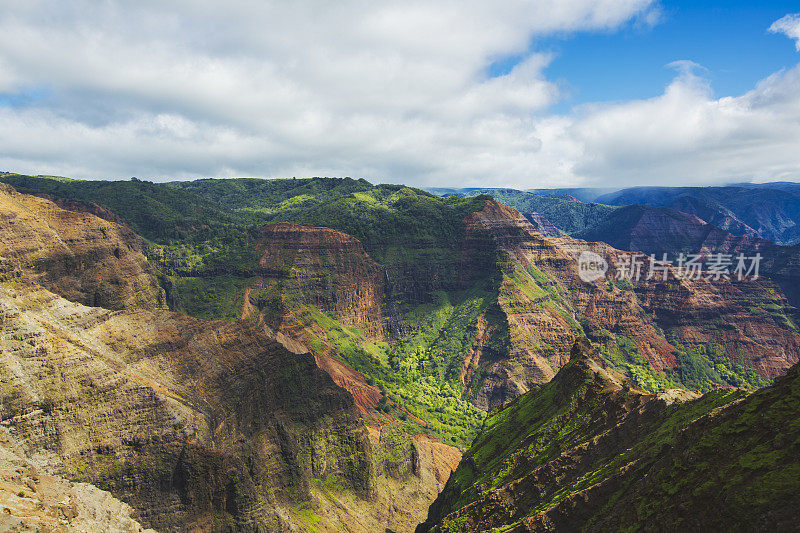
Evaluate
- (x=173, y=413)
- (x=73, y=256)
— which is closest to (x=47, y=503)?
(x=173, y=413)

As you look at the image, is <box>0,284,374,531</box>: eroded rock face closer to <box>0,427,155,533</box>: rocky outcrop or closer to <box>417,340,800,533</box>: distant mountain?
<box>0,427,155,533</box>: rocky outcrop

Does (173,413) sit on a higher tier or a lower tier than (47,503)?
lower

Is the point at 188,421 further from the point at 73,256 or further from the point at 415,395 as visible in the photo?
the point at 415,395

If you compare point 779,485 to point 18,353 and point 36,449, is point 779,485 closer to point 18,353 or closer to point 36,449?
point 36,449

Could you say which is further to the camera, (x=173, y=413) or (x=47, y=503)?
(x=173, y=413)

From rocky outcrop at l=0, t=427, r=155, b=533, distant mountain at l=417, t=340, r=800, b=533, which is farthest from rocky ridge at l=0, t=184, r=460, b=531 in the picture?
distant mountain at l=417, t=340, r=800, b=533

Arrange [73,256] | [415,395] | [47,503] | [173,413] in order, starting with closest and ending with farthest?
[47,503]
[173,413]
[73,256]
[415,395]

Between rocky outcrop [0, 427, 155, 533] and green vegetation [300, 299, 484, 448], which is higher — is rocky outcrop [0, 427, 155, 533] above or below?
above

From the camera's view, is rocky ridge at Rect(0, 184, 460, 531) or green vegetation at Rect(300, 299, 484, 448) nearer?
rocky ridge at Rect(0, 184, 460, 531)
